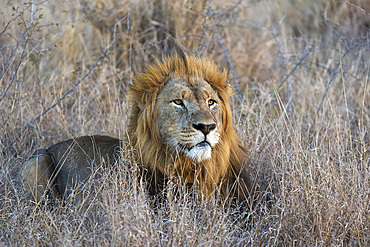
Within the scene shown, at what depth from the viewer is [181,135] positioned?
11.3ft

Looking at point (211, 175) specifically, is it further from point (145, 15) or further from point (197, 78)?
point (145, 15)

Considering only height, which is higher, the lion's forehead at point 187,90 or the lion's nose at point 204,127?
the lion's forehead at point 187,90

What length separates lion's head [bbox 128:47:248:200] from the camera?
3439 millimetres

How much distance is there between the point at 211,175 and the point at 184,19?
4.17m

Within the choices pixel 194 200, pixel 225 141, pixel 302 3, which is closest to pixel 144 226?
pixel 194 200

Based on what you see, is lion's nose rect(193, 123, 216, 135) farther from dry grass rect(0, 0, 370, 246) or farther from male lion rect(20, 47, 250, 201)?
dry grass rect(0, 0, 370, 246)

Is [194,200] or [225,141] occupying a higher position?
[225,141]

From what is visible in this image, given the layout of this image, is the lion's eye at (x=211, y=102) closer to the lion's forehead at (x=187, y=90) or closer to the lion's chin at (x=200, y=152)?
the lion's forehead at (x=187, y=90)

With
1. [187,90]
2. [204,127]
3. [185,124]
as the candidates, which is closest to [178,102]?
[187,90]

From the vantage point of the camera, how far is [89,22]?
25.5ft

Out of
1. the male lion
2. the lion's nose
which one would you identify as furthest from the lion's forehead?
the lion's nose

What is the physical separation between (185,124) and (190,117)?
61 mm

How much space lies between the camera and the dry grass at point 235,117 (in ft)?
10.9

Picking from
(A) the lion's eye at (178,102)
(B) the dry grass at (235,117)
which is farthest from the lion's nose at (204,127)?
(B) the dry grass at (235,117)
